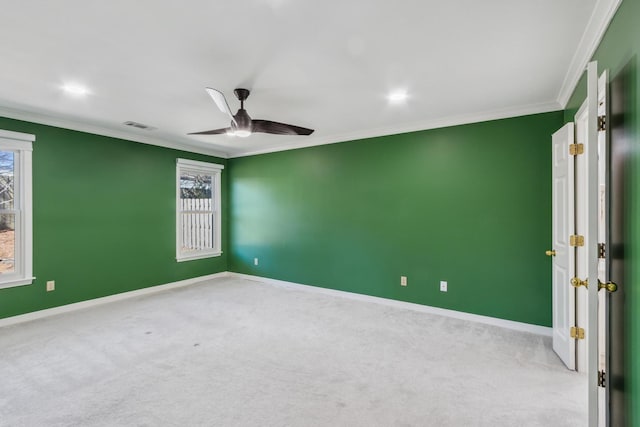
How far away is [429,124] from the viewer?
13.2 feet

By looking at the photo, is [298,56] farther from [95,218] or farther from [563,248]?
[95,218]

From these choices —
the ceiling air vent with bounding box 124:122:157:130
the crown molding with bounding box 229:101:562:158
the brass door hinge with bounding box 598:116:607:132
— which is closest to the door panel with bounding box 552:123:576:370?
the crown molding with bounding box 229:101:562:158

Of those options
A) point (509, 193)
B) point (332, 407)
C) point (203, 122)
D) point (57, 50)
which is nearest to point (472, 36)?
point (509, 193)

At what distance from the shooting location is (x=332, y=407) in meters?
2.08

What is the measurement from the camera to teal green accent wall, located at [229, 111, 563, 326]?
3.46 meters

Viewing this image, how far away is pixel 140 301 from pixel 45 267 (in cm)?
119

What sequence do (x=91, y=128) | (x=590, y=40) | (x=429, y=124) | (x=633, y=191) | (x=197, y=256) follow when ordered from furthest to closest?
(x=197, y=256) → (x=91, y=128) → (x=429, y=124) → (x=590, y=40) → (x=633, y=191)

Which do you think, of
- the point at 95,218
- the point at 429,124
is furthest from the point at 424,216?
the point at 95,218

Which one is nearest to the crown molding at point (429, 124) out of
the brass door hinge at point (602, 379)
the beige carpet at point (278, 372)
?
the beige carpet at point (278, 372)

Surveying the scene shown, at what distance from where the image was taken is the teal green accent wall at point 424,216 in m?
3.46

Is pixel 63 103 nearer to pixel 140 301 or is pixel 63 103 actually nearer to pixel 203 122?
pixel 203 122

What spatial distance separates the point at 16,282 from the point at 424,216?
5018 millimetres

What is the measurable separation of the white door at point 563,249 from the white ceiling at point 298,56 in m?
0.61

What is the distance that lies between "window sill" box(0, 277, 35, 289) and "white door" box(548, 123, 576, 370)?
5.65 meters
